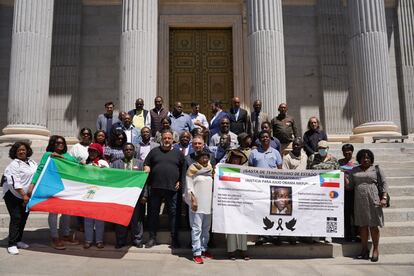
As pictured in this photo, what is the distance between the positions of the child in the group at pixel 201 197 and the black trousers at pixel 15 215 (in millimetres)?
3015

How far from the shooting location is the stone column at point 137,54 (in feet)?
40.1

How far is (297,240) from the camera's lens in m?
7.39

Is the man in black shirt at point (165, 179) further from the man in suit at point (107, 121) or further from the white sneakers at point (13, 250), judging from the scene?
the man in suit at point (107, 121)

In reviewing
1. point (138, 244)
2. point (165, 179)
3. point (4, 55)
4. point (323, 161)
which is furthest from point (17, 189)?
point (4, 55)

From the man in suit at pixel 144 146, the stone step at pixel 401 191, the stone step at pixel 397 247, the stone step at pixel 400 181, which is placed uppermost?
the man in suit at pixel 144 146

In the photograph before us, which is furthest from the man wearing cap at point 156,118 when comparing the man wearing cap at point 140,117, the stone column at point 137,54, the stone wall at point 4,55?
the stone wall at point 4,55

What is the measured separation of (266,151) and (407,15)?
1437 cm

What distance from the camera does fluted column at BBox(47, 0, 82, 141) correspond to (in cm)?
1667

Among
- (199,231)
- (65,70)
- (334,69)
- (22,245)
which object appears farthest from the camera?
(334,69)

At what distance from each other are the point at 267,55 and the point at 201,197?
712cm

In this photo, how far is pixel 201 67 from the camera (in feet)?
57.3

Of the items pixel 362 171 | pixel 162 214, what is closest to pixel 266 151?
pixel 362 171

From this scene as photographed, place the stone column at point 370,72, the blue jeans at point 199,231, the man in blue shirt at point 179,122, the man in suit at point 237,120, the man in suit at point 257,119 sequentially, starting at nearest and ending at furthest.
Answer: the blue jeans at point 199,231, the man in suit at point 237,120, the man in blue shirt at point 179,122, the man in suit at point 257,119, the stone column at point 370,72

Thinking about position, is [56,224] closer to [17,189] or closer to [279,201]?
[17,189]
